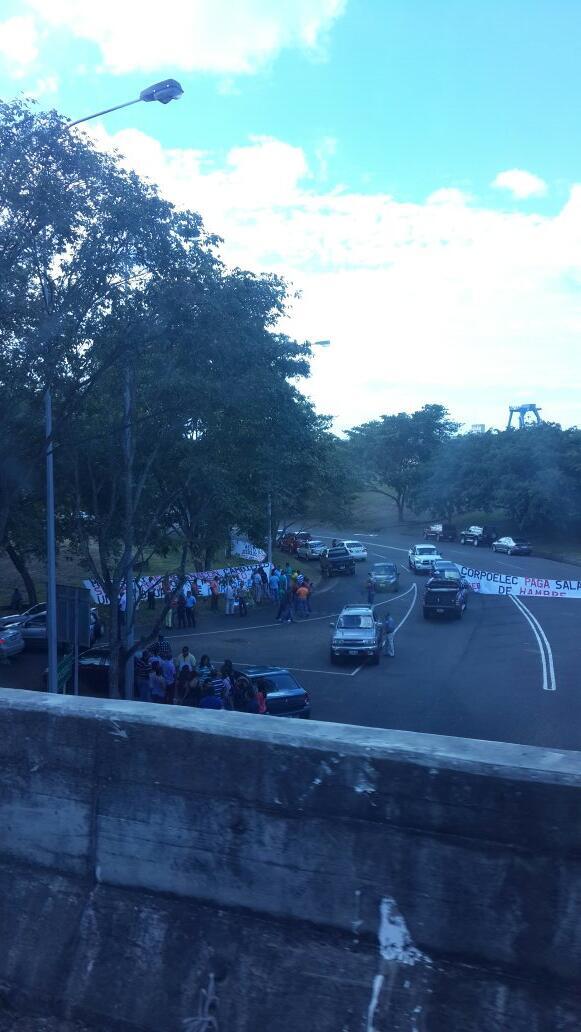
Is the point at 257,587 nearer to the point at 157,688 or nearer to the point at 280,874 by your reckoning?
the point at 157,688

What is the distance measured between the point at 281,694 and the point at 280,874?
43.0 ft

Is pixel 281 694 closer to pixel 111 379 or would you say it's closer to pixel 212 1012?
pixel 111 379

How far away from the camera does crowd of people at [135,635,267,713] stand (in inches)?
587

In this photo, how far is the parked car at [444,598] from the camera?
32.0m

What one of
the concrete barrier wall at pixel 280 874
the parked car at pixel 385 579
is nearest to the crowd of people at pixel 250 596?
the parked car at pixel 385 579

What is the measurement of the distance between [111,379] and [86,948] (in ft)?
39.7

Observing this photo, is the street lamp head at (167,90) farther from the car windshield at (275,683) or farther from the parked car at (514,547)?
the parked car at (514,547)

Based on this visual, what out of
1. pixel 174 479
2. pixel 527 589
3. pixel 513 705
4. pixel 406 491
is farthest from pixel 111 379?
pixel 406 491

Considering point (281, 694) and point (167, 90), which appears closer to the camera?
point (167, 90)

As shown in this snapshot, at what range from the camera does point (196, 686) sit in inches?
614

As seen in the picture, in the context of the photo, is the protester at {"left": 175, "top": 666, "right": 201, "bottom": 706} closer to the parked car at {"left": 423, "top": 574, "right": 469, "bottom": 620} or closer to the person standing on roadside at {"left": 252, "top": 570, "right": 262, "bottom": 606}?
the parked car at {"left": 423, "top": 574, "right": 469, "bottom": 620}

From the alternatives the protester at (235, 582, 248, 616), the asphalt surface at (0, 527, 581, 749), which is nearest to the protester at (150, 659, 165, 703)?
the asphalt surface at (0, 527, 581, 749)

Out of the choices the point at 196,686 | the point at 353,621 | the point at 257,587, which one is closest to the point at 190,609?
the point at 257,587

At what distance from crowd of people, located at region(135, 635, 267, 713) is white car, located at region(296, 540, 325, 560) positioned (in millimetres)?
37168
